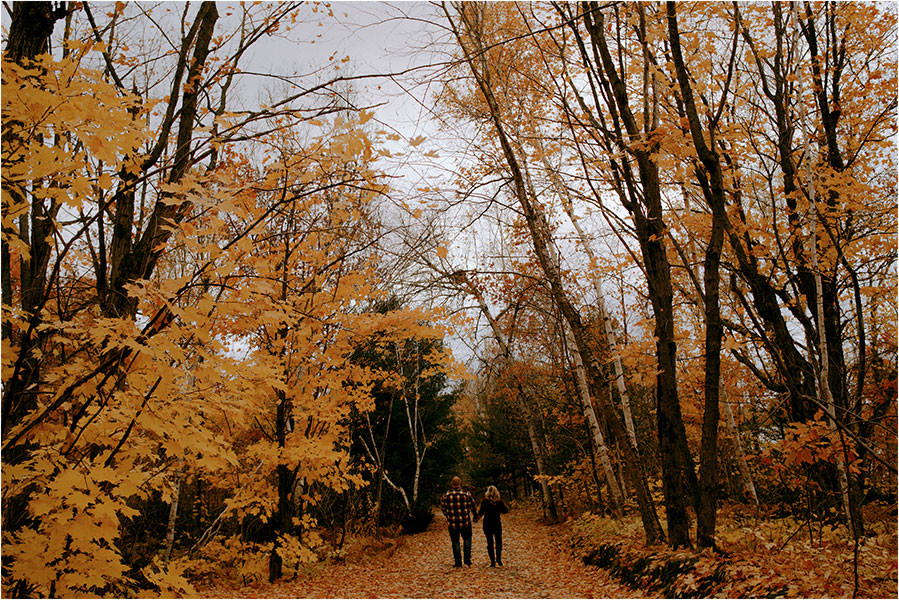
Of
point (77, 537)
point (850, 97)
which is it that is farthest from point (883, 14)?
point (77, 537)

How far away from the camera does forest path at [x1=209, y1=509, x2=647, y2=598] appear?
6.20 meters

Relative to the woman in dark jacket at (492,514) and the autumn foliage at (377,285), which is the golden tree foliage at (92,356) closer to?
the autumn foliage at (377,285)

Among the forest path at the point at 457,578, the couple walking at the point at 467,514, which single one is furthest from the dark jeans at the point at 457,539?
the forest path at the point at 457,578

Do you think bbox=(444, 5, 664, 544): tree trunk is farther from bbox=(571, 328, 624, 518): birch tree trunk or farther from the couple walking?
the couple walking

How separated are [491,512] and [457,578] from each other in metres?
1.06

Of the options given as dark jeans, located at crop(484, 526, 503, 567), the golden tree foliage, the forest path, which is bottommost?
the forest path

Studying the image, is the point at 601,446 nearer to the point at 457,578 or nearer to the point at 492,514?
the point at 492,514

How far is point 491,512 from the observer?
772cm

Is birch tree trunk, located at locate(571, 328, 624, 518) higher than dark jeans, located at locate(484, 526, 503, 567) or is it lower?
higher

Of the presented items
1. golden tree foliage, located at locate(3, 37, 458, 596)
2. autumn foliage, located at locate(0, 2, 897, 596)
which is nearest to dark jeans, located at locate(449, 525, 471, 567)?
autumn foliage, located at locate(0, 2, 897, 596)

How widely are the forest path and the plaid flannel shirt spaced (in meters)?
0.76

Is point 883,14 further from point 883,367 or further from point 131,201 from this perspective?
point 131,201

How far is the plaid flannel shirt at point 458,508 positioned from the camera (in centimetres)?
752

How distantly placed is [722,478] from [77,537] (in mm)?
18211
